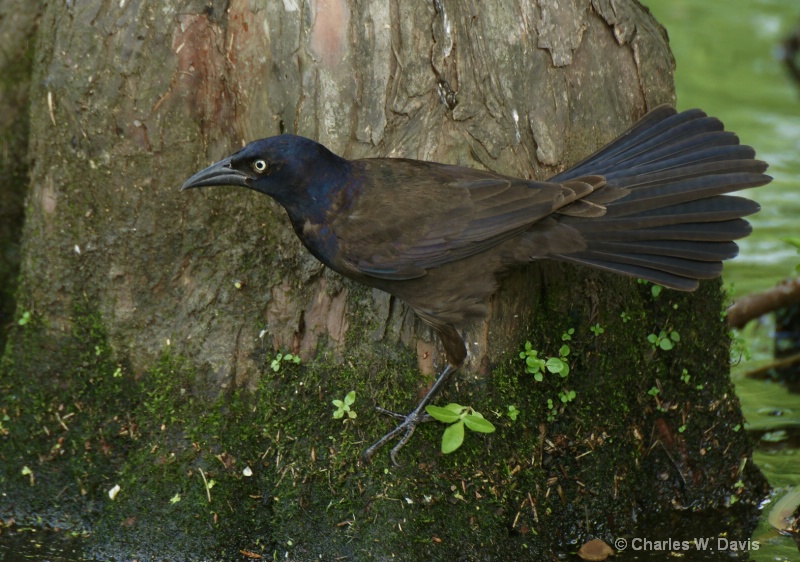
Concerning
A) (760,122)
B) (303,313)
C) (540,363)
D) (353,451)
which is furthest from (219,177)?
(760,122)

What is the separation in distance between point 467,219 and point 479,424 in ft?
2.76

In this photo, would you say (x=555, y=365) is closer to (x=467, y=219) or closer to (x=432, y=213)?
(x=467, y=219)

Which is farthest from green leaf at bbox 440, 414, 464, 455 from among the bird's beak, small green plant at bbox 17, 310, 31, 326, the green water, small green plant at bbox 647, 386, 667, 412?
small green plant at bbox 17, 310, 31, 326

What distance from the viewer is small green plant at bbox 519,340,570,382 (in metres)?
4.26

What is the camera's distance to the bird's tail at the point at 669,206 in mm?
4078

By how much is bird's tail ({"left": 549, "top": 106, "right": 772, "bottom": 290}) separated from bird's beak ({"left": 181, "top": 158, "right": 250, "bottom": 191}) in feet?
4.43

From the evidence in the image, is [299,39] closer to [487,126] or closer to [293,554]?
[487,126]

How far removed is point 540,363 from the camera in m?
4.29

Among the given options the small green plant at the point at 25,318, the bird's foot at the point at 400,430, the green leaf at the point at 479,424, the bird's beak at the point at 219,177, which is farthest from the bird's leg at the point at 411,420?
the small green plant at the point at 25,318

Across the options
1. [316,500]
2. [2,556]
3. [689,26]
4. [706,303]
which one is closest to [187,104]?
[316,500]

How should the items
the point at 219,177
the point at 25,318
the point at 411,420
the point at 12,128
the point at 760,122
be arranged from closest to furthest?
the point at 219,177 → the point at 411,420 → the point at 25,318 → the point at 12,128 → the point at 760,122

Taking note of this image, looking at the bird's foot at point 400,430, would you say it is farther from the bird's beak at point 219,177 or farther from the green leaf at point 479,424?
the bird's beak at point 219,177

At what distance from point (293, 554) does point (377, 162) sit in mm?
1723

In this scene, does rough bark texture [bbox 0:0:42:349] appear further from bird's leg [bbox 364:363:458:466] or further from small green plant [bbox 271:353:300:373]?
bird's leg [bbox 364:363:458:466]
